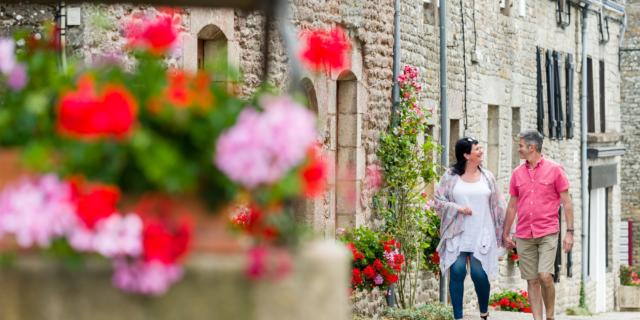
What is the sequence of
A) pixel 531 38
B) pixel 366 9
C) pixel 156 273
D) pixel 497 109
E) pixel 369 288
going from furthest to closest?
pixel 531 38 → pixel 497 109 → pixel 366 9 → pixel 369 288 → pixel 156 273

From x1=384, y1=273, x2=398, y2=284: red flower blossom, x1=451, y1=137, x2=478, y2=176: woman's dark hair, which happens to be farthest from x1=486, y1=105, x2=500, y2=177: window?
x1=451, y1=137, x2=478, y2=176: woman's dark hair

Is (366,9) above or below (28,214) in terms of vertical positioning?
above

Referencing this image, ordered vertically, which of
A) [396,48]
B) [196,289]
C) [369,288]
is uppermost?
[396,48]

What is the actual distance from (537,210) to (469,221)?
20.9 inches

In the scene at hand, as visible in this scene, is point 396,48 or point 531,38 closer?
point 396,48

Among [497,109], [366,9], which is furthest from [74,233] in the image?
[497,109]

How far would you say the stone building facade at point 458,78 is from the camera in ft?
39.3

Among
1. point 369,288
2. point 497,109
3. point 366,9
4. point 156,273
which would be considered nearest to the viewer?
point 156,273

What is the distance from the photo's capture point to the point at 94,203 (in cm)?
358

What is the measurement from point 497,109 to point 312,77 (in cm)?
854

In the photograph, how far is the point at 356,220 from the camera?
14945 mm

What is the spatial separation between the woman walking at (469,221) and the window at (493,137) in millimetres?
9979

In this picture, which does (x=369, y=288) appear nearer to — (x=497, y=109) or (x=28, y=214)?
(x=497, y=109)

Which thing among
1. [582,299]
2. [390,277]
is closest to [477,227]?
[390,277]
